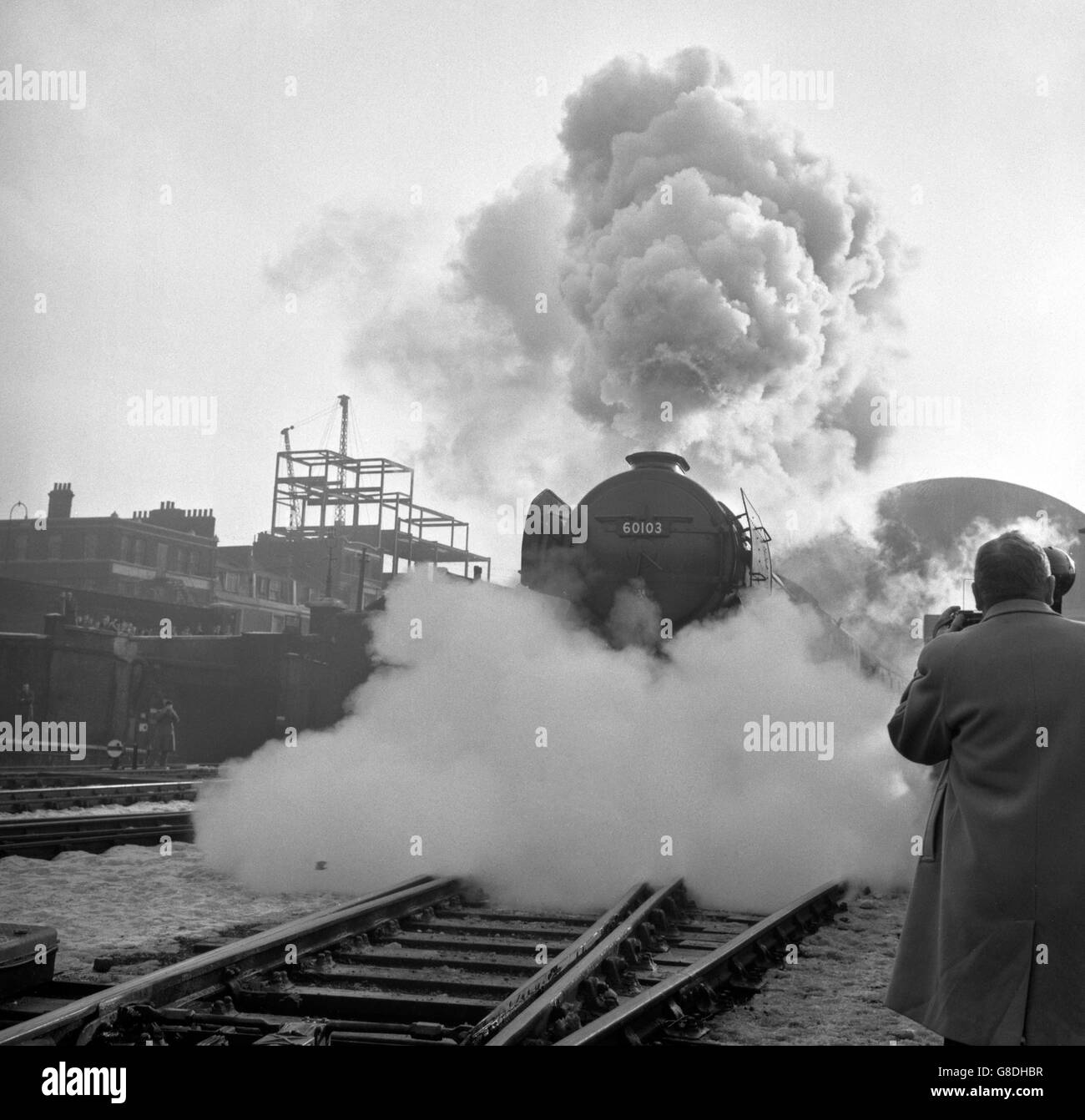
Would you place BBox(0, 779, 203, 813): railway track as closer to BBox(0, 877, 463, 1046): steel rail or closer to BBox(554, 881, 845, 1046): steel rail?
BBox(0, 877, 463, 1046): steel rail

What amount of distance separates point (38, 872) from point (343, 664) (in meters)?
18.5

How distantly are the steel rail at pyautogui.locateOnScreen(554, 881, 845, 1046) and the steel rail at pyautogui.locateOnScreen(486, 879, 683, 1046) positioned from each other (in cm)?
15

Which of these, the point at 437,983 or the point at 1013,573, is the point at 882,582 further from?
the point at 1013,573

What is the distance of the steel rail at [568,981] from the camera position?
11.6 ft

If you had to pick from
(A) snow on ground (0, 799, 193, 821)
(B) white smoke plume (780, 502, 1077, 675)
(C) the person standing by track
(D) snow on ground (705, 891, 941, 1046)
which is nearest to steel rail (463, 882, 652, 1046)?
(D) snow on ground (705, 891, 941, 1046)

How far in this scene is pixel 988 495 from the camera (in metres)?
42.5

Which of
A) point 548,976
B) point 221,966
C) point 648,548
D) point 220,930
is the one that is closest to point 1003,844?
point 548,976

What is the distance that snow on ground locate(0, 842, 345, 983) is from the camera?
5.41 meters

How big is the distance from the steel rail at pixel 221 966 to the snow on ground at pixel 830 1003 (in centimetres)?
182

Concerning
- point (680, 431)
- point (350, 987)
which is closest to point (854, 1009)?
point (350, 987)

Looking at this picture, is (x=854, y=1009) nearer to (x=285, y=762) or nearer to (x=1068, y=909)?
(x=1068, y=909)

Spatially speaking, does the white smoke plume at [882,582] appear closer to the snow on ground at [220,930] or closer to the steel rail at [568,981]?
the snow on ground at [220,930]

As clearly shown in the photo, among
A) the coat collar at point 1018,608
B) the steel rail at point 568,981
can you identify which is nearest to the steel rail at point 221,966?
the steel rail at point 568,981

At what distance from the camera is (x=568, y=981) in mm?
4117
